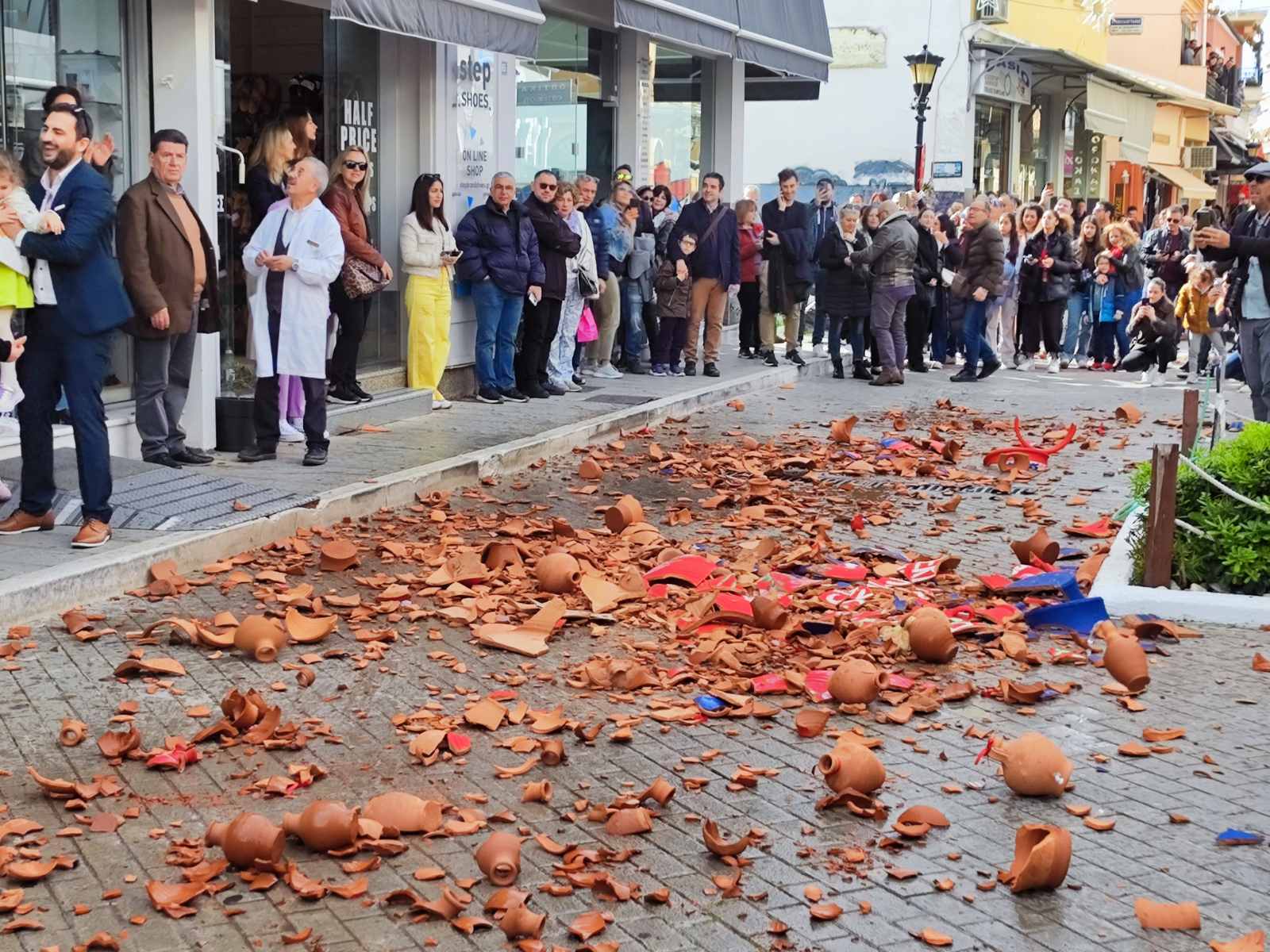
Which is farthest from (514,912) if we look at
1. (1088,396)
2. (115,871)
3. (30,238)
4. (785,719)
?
(1088,396)

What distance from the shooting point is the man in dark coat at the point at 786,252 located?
62.1ft

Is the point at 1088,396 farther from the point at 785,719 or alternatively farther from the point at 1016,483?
the point at 785,719

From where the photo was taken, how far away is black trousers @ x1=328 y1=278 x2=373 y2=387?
12.9m

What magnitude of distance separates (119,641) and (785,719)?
2796 mm

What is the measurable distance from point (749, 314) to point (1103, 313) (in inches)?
192

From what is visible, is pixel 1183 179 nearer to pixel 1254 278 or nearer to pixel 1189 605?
pixel 1254 278

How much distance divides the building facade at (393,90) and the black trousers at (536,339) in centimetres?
51

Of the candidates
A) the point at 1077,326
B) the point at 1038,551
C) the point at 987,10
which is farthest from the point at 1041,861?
the point at 987,10

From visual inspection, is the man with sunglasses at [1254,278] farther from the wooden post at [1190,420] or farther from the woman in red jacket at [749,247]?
the woman in red jacket at [749,247]

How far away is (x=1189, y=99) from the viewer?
43531 mm

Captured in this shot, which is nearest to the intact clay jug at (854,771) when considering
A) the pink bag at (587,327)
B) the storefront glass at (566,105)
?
the pink bag at (587,327)

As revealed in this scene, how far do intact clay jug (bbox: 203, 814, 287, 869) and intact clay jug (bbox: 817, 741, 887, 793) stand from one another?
1.64m

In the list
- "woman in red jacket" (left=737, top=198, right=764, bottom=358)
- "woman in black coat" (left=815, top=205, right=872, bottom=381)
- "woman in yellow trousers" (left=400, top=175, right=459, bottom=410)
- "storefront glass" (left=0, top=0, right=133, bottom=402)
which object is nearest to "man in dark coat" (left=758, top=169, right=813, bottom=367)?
"woman in red jacket" (left=737, top=198, right=764, bottom=358)

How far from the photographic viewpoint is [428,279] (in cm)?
1384
